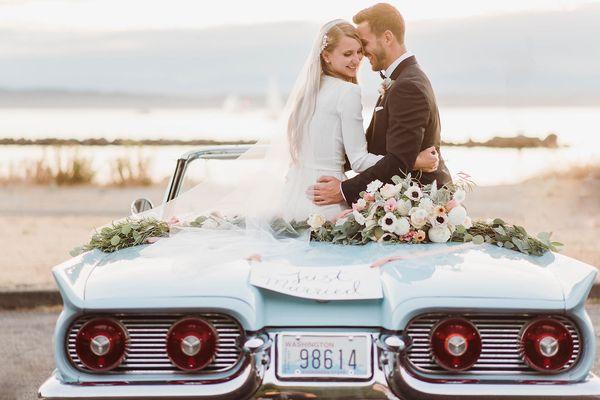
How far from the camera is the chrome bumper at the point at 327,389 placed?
142 inches

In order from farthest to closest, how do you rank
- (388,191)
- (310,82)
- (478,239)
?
(310,82)
(388,191)
(478,239)

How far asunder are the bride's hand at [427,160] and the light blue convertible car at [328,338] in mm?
1325

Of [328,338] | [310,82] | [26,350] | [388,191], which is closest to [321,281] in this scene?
[328,338]

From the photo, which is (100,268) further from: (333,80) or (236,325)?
(333,80)

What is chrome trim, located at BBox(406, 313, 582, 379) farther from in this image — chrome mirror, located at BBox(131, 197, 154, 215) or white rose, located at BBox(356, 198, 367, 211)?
chrome mirror, located at BBox(131, 197, 154, 215)

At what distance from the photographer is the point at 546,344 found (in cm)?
379

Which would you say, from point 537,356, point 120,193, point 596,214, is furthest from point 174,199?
point 120,193

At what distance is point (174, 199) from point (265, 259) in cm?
191

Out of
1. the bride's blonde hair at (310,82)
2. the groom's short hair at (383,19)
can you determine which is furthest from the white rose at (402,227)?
the groom's short hair at (383,19)

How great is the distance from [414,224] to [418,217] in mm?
39

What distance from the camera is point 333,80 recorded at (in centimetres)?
542

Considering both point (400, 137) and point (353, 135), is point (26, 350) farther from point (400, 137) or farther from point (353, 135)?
point (400, 137)

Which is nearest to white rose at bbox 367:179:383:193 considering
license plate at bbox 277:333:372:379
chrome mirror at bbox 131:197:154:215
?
license plate at bbox 277:333:372:379

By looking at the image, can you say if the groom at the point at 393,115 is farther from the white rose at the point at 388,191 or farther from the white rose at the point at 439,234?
the white rose at the point at 439,234
